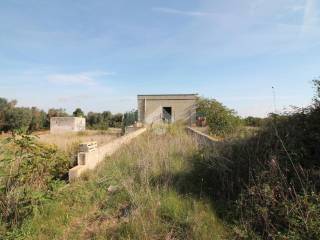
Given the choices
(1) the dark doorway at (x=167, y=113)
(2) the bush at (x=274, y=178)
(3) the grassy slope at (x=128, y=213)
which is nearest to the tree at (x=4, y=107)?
(1) the dark doorway at (x=167, y=113)

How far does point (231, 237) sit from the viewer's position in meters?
3.93

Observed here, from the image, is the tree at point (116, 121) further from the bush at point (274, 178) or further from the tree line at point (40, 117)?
the bush at point (274, 178)

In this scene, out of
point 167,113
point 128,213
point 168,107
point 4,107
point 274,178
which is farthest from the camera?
point 4,107

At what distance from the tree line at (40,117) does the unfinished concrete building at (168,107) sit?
1631 millimetres

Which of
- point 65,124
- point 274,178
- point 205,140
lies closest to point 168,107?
point 65,124

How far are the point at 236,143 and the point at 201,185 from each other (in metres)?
1.07

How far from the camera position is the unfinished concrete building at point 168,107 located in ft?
107

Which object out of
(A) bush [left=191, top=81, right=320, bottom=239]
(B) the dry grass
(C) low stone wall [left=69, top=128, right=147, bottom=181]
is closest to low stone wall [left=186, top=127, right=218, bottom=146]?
(A) bush [left=191, top=81, right=320, bottom=239]

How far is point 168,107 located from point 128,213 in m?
28.9

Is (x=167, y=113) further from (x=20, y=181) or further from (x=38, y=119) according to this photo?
(x=20, y=181)

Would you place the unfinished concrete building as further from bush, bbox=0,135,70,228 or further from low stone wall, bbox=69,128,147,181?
bush, bbox=0,135,70,228

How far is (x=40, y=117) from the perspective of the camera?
47.9 meters

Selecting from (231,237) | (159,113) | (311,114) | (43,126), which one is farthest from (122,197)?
(43,126)

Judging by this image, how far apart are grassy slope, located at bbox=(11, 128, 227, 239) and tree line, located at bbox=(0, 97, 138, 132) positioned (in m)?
23.4
